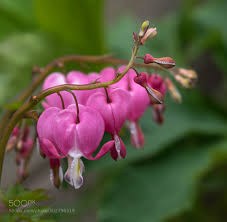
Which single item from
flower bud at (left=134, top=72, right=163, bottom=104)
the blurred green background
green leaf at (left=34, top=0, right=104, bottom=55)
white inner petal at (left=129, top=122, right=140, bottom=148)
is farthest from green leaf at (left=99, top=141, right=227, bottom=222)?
flower bud at (left=134, top=72, right=163, bottom=104)

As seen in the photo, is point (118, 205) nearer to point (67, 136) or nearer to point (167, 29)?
point (67, 136)

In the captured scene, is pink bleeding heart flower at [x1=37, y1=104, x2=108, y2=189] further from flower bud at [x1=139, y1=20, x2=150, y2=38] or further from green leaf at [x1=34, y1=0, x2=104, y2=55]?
green leaf at [x1=34, y1=0, x2=104, y2=55]

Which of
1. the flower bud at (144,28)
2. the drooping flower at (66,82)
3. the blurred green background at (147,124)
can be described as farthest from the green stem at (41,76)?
the blurred green background at (147,124)

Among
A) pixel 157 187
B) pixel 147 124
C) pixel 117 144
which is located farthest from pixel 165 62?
pixel 147 124

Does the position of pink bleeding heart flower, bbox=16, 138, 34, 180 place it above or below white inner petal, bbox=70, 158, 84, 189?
below

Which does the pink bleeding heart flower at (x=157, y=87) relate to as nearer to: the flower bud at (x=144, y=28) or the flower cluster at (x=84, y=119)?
the flower cluster at (x=84, y=119)
